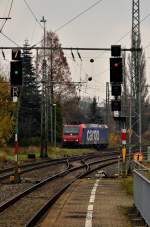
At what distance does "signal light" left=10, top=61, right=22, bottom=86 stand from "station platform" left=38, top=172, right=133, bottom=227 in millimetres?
4892

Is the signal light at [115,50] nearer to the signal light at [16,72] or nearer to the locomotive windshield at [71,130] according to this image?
the signal light at [16,72]

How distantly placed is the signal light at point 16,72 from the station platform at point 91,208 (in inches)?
193

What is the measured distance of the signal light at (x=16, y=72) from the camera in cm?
2589

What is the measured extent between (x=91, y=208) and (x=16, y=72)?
979 centimetres

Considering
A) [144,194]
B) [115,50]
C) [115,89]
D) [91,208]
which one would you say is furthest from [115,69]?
[144,194]

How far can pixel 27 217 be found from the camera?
15.9 metres

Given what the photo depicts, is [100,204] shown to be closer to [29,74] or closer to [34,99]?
[34,99]

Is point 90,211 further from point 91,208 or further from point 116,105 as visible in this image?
point 116,105

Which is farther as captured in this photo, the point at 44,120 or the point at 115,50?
A: the point at 44,120

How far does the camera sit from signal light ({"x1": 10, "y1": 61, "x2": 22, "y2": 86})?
1019 inches

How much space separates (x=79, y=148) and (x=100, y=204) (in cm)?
6062

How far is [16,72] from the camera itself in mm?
26047

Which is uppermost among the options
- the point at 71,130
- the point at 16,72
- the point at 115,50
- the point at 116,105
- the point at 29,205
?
the point at 115,50

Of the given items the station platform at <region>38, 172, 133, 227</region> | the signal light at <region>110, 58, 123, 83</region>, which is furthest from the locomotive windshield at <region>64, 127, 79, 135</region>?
the station platform at <region>38, 172, 133, 227</region>
